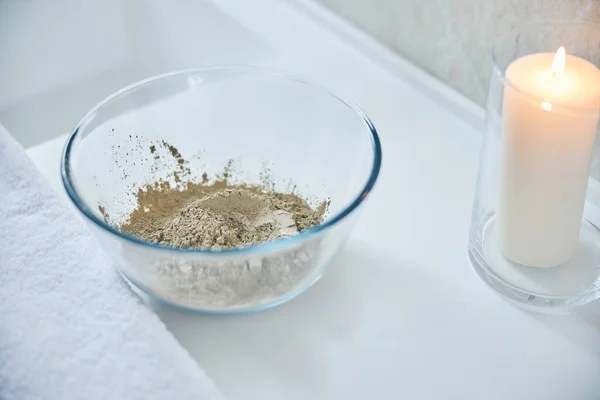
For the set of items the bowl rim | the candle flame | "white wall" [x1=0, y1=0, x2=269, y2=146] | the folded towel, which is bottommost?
"white wall" [x1=0, y1=0, x2=269, y2=146]

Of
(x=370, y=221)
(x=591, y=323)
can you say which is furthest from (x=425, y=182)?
(x=591, y=323)

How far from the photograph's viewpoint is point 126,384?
1.49 feet

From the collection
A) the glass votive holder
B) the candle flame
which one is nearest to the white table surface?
the glass votive holder

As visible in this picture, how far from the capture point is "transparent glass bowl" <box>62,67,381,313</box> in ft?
1.62

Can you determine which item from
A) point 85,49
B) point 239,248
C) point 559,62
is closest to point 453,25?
point 559,62

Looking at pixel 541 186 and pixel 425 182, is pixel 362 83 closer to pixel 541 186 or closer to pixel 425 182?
pixel 425 182

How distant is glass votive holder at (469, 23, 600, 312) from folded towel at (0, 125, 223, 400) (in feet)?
0.78

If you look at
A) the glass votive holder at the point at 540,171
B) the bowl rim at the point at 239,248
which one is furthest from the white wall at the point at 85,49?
the glass votive holder at the point at 540,171

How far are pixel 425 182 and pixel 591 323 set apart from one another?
18cm

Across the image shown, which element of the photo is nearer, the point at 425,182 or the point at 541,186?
the point at 541,186

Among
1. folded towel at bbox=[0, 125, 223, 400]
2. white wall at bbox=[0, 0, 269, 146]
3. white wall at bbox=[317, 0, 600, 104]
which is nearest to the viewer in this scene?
folded towel at bbox=[0, 125, 223, 400]

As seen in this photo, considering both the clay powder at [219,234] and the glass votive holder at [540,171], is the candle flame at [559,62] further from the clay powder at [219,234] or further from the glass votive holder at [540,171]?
the clay powder at [219,234]

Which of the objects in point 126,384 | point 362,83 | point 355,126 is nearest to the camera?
point 126,384

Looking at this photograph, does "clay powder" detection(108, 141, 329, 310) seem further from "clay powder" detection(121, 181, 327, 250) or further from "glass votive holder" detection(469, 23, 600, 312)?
"glass votive holder" detection(469, 23, 600, 312)
